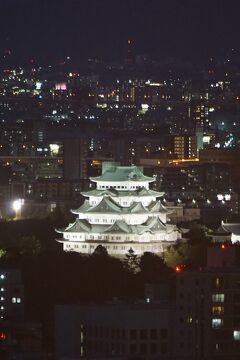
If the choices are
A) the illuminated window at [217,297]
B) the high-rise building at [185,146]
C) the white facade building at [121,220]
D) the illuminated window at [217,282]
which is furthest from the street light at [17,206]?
the illuminated window at [217,297]

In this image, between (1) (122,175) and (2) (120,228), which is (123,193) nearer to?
(1) (122,175)

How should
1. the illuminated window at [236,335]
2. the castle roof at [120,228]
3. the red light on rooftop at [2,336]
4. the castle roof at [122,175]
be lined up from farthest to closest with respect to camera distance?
the castle roof at [122,175] → the castle roof at [120,228] → the red light on rooftop at [2,336] → the illuminated window at [236,335]

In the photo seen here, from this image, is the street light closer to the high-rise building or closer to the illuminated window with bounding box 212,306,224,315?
the high-rise building

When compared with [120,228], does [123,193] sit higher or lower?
higher

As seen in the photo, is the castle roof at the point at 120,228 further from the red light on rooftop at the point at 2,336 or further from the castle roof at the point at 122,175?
the red light on rooftop at the point at 2,336

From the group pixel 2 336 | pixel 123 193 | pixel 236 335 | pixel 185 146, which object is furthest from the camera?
pixel 185 146

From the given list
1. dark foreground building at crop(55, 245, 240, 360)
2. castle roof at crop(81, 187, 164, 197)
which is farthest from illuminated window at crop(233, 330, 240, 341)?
castle roof at crop(81, 187, 164, 197)

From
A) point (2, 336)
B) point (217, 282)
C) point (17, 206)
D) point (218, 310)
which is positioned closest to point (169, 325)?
point (218, 310)

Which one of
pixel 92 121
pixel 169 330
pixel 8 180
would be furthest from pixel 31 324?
pixel 92 121
